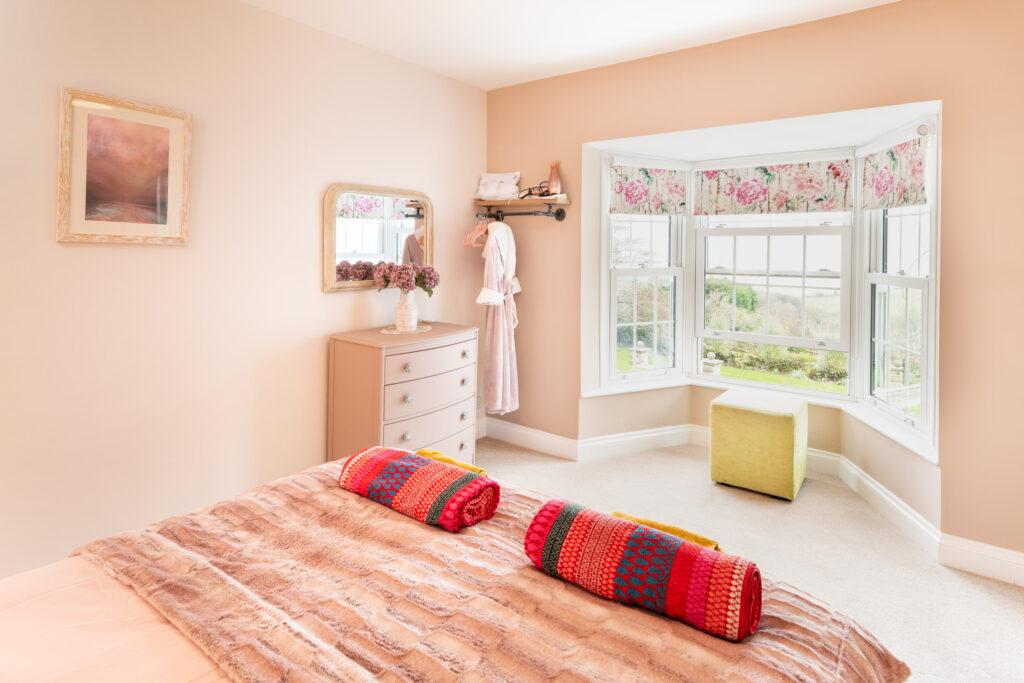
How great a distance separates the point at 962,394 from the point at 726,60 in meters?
2.13

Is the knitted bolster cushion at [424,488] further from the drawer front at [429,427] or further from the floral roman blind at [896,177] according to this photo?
the floral roman blind at [896,177]

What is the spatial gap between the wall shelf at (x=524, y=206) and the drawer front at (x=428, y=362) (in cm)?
107

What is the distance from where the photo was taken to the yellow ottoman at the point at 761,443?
3379 millimetres

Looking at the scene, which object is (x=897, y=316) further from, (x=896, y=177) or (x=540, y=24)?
(x=540, y=24)

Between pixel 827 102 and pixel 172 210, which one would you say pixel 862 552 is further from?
pixel 172 210

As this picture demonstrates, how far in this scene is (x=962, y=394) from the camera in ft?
8.72

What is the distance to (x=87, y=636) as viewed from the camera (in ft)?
3.75

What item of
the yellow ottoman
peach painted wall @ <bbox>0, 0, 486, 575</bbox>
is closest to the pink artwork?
peach painted wall @ <bbox>0, 0, 486, 575</bbox>

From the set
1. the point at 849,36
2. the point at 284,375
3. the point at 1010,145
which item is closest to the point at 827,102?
the point at 849,36

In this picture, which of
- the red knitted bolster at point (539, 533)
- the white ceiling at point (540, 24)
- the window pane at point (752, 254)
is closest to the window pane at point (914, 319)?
the window pane at point (752, 254)

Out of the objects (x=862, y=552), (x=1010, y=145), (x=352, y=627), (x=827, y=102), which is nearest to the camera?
(x=352, y=627)

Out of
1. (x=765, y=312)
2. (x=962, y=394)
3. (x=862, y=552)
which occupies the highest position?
(x=765, y=312)

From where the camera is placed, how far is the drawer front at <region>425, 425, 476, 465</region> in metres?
3.49

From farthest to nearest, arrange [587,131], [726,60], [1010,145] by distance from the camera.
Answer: [587,131] → [726,60] → [1010,145]
